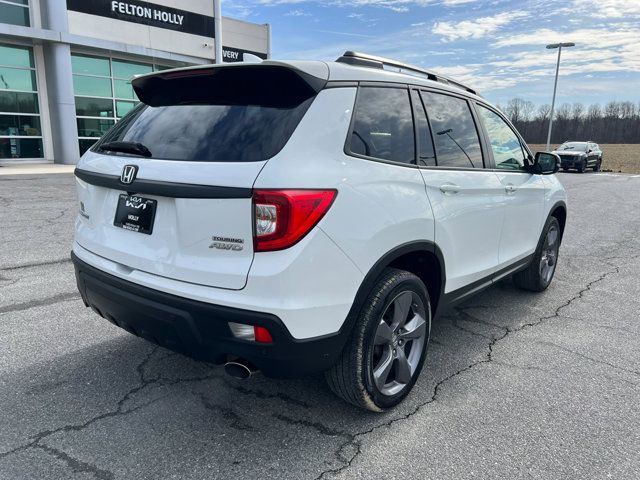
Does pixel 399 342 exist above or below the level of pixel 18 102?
below

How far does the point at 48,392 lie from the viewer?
2.92 m

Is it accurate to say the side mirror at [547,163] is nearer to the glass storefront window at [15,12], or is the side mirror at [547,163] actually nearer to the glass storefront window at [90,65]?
the glass storefront window at [15,12]

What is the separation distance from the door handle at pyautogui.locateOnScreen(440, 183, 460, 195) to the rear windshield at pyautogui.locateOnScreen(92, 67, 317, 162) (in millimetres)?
1100

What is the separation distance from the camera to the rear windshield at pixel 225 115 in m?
2.30

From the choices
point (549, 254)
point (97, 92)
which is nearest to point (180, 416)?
point (549, 254)

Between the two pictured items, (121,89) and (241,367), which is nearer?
(241,367)

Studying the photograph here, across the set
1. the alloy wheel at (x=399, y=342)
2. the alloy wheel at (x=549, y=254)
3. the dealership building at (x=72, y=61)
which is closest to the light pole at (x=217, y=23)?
the dealership building at (x=72, y=61)

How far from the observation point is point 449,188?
10.2 feet

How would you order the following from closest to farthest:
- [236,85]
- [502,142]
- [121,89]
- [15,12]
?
[236,85]
[502,142]
[15,12]
[121,89]

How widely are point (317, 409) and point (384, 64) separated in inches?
83.7

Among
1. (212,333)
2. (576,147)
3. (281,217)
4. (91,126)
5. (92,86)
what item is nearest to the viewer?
(281,217)

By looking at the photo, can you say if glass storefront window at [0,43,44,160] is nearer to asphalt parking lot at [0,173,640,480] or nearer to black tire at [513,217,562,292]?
asphalt parking lot at [0,173,640,480]

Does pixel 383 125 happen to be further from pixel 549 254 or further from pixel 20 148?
pixel 20 148

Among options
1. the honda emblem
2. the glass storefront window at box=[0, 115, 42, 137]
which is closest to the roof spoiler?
the honda emblem
